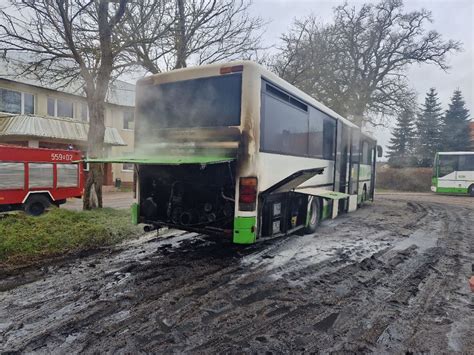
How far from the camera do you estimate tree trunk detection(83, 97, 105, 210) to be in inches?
364

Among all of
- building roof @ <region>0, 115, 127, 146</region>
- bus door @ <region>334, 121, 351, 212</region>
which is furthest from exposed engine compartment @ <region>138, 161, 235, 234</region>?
building roof @ <region>0, 115, 127, 146</region>

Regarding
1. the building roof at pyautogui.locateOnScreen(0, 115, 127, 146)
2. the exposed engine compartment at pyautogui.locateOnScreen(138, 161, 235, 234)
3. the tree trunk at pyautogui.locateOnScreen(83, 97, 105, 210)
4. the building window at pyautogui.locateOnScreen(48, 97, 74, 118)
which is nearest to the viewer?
the exposed engine compartment at pyautogui.locateOnScreen(138, 161, 235, 234)

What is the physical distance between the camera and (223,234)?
5547 millimetres

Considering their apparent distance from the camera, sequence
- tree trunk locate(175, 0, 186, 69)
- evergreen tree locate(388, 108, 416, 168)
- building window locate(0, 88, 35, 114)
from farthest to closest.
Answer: evergreen tree locate(388, 108, 416, 168)
building window locate(0, 88, 35, 114)
tree trunk locate(175, 0, 186, 69)

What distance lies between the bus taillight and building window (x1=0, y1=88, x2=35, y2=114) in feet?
62.9

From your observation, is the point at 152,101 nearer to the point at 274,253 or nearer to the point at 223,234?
the point at 223,234

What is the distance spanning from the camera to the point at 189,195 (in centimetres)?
600

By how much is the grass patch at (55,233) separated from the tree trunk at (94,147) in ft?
4.58

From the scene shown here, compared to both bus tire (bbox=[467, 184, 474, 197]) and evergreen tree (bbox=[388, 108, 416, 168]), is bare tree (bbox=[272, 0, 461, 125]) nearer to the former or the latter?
bus tire (bbox=[467, 184, 474, 197])

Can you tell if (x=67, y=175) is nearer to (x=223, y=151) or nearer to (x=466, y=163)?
(x=223, y=151)

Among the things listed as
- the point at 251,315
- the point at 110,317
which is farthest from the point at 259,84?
the point at 110,317

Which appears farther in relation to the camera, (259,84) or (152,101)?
(152,101)

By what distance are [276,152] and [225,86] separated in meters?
1.45

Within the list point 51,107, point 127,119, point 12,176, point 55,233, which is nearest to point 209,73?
point 55,233
